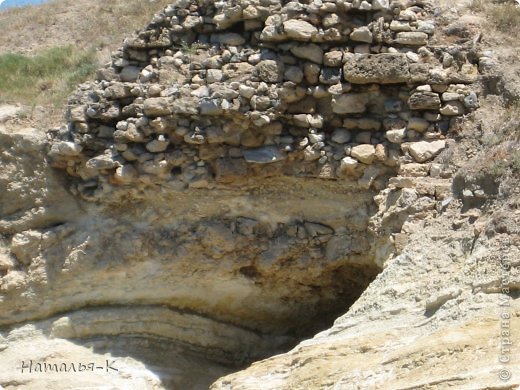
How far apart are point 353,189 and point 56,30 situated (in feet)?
20.3

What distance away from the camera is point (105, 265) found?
889 cm

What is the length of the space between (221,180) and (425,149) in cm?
213

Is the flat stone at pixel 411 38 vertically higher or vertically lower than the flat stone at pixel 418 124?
higher

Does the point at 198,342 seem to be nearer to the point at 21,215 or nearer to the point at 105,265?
the point at 105,265

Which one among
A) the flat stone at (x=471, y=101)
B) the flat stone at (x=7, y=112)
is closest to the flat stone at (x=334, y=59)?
the flat stone at (x=471, y=101)

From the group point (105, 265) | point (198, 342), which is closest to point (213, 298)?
point (198, 342)

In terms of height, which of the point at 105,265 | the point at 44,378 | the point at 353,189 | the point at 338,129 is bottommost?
the point at 44,378

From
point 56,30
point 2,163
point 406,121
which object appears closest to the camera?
point 406,121

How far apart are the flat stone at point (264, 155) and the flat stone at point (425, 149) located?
1336mm

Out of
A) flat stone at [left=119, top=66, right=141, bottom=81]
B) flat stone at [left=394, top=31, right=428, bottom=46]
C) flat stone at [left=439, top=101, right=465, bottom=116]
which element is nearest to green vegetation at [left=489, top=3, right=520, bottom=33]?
flat stone at [left=394, top=31, right=428, bottom=46]

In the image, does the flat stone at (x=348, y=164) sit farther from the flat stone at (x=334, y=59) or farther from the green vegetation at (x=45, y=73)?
the green vegetation at (x=45, y=73)

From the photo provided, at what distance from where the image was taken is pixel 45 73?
1090 centimetres

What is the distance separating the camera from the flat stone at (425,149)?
8281 mm

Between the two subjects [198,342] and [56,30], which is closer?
[198,342]
